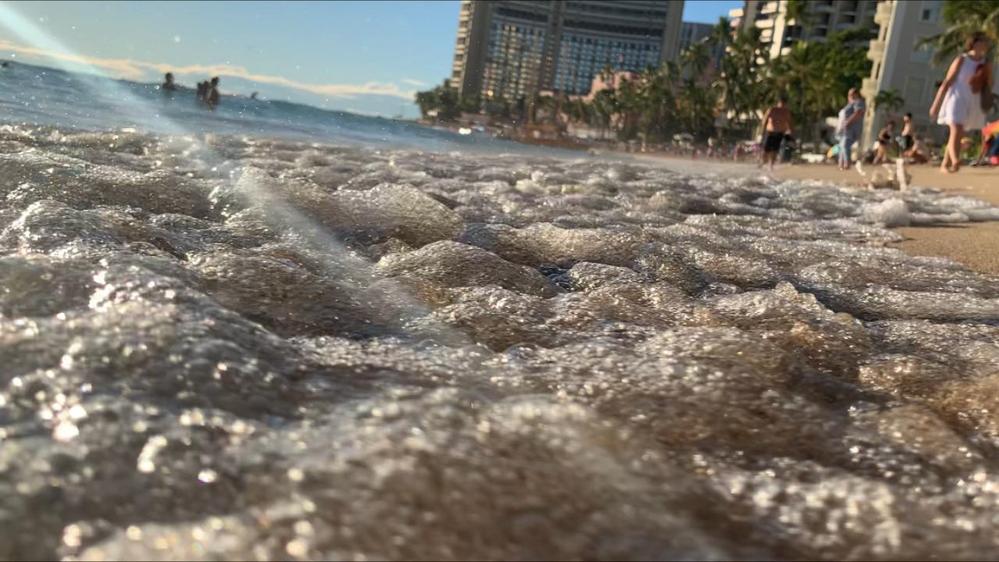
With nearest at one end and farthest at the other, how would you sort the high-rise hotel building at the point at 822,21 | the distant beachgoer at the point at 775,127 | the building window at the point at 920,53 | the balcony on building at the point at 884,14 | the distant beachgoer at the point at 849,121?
the distant beachgoer at the point at 849,121
the distant beachgoer at the point at 775,127
the building window at the point at 920,53
the balcony on building at the point at 884,14
the high-rise hotel building at the point at 822,21

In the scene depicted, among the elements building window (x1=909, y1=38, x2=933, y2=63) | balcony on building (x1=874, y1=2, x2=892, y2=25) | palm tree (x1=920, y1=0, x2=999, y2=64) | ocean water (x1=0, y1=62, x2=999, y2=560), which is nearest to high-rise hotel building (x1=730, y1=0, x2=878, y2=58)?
balcony on building (x1=874, y1=2, x2=892, y2=25)

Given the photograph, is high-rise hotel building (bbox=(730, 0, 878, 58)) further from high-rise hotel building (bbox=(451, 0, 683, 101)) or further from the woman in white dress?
the woman in white dress

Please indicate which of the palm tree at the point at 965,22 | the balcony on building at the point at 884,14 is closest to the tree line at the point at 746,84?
the palm tree at the point at 965,22

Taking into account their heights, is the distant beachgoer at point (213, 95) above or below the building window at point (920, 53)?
below

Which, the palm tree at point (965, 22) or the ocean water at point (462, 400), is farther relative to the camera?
the palm tree at point (965, 22)

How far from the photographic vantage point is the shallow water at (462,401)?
1069 millimetres

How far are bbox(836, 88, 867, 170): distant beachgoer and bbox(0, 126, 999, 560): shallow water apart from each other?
12761 millimetres

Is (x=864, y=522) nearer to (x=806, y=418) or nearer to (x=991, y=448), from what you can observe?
(x=806, y=418)

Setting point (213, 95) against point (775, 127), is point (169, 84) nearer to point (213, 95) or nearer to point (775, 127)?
point (213, 95)

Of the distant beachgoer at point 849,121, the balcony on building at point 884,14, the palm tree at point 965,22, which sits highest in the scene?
the balcony on building at point 884,14

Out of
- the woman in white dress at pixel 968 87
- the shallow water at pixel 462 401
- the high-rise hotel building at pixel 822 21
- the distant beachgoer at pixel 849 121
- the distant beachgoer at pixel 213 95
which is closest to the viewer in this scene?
the shallow water at pixel 462 401

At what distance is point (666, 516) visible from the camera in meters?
1.17

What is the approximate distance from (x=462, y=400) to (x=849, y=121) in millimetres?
15544

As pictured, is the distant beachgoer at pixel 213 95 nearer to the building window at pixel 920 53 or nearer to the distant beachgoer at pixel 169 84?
the distant beachgoer at pixel 169 84
